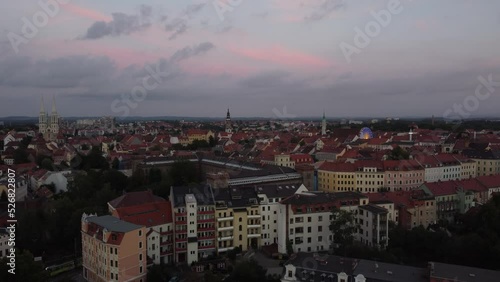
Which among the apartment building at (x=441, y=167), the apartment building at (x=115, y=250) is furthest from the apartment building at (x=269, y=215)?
the apartment building at (x=441, y=167)

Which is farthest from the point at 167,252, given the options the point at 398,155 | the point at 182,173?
the point at 398,155

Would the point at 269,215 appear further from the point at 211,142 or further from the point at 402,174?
the point at 211,142

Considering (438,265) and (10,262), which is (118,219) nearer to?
(10,262)

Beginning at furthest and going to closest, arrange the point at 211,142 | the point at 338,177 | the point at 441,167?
the point at 211,142 < the point at 441,167 < the point at 338,177

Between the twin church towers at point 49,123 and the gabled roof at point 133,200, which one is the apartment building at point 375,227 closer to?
the gabled roof at point 133,200

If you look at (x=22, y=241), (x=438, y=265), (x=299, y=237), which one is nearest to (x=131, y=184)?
(x=22, y=241)

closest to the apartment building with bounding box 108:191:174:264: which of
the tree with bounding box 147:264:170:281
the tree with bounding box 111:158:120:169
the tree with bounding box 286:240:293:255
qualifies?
the tree with bounding box 147:264:170:281
